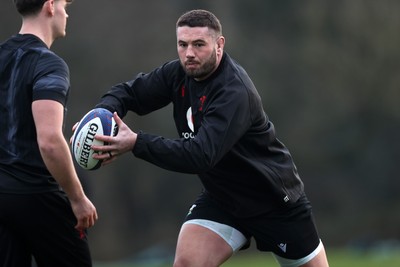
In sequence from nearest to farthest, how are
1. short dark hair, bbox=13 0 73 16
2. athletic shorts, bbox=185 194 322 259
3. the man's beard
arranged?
short dark hair, bbox=13 0 73 16, the man's beard, athletic shorts, bbox=185 194 322 259

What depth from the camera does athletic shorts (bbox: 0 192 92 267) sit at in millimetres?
5336

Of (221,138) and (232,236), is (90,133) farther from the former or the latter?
(232,236)

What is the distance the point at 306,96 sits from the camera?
35.7m

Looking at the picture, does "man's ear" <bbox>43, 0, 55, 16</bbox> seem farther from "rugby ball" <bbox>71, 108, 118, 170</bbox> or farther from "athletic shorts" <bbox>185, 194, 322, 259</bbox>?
"athletic shorts" <bbox>185, 194, 322, 259</bbox>

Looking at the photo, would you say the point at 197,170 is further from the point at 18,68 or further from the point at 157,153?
the point at 18,68

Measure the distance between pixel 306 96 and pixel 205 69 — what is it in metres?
30.1

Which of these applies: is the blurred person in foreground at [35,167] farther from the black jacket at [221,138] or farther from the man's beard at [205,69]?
the man's beard at [205,69]

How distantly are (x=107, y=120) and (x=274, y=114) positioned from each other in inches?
1151

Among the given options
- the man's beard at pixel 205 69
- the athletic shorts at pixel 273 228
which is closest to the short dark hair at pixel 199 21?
the man's beard at pixel 205 69

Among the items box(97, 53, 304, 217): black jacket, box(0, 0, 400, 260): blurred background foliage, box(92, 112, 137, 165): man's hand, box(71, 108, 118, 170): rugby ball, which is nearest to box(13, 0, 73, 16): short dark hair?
box(71, 108, 118, 170): rugby ball

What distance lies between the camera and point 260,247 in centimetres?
650

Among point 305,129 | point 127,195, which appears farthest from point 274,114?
point 127,195

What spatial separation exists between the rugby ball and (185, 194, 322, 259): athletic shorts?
3.59 feet

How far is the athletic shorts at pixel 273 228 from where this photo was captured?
20.7 feet
